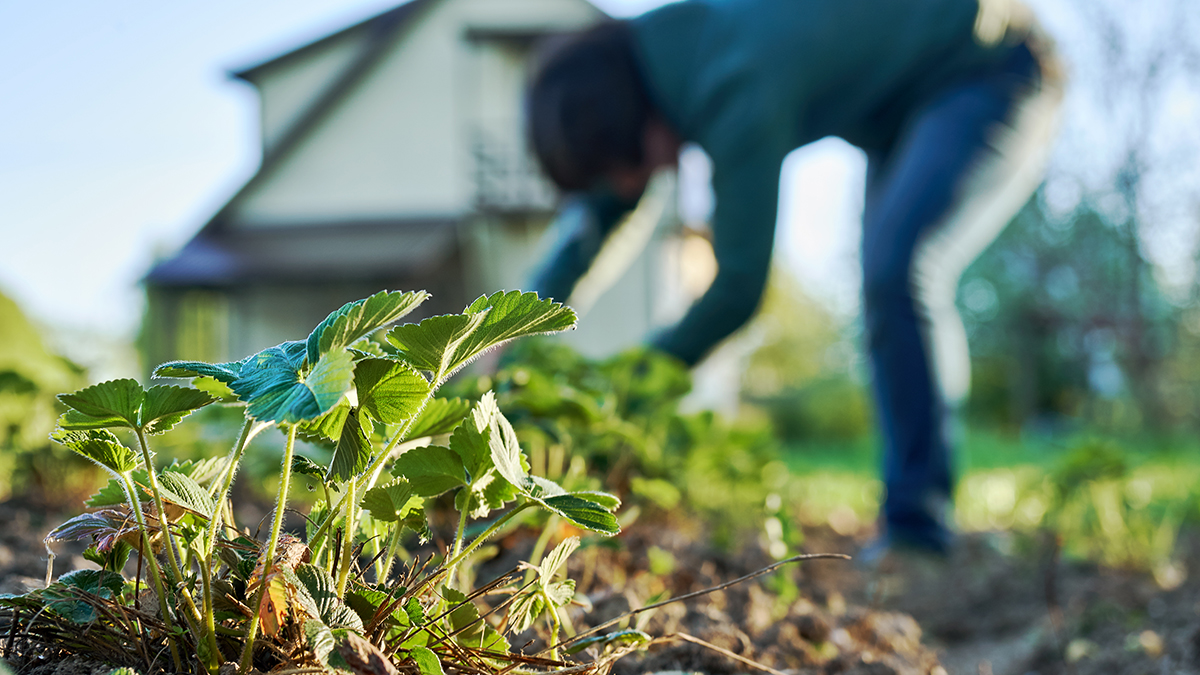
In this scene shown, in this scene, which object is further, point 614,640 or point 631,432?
point 631,432

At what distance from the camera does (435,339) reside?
1.64ft

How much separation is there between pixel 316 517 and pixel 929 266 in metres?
1.85

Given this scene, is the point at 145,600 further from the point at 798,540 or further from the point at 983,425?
the point at 983,425

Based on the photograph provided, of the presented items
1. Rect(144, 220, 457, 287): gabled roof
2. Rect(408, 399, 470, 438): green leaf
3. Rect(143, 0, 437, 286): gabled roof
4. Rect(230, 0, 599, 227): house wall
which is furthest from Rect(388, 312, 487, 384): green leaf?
Rect(230, 0, 599, 227): house wall

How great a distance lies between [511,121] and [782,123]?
28.5 feet

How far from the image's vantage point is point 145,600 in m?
0.60

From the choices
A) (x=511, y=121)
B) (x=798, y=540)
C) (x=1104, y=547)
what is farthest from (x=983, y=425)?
(x=798, y=540)

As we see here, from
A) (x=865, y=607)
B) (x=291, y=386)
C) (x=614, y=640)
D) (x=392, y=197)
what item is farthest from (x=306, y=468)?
(x=392, y=197)

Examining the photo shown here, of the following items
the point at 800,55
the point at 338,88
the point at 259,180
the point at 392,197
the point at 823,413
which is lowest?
the point at 823,413

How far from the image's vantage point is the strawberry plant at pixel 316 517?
492 mm

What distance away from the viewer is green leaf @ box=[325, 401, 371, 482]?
1.73 ft

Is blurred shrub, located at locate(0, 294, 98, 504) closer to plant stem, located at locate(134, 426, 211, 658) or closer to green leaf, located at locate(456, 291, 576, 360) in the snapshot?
plant stem, located at locate(134, 426, 211, 658)

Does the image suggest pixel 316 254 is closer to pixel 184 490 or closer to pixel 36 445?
pixel 36 445

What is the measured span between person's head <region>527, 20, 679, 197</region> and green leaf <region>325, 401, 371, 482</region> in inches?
61.4
